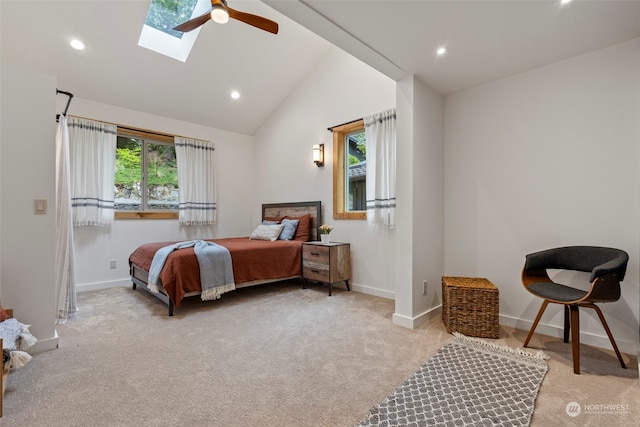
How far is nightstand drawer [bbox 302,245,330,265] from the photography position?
3.76 m

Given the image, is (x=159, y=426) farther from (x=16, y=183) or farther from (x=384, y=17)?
Answer: (x=384, y=17)

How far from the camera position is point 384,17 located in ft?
6.29

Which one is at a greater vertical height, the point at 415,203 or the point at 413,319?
the point at 415,203

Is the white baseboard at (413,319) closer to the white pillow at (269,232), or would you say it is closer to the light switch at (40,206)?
the white pillow at (269,232)

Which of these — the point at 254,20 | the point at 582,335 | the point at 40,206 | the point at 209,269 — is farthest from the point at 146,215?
the point at 582,335

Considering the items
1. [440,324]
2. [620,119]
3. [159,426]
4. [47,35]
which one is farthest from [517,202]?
[47,35]

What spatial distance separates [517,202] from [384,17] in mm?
1992

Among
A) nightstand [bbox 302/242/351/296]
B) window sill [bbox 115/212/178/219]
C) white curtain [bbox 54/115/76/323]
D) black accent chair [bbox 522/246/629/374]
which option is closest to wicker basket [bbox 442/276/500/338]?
black accent chair [bbox 522/246/629/374]

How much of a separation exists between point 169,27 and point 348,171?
10.2ft

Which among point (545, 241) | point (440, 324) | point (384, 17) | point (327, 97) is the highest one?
point (327, 97)

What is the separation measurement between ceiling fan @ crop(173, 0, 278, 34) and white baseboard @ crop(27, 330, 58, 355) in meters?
2.86

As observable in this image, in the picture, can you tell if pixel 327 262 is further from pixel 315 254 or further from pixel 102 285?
pixel 102 285

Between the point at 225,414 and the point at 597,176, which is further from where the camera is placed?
the point at 597,176

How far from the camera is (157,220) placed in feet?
15.3
